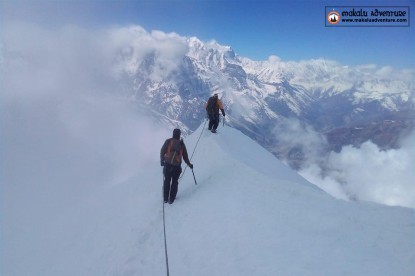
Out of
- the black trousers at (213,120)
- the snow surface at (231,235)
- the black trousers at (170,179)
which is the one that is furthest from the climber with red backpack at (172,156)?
the black trousers at (213,120)

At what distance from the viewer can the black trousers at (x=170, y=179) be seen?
616 inches

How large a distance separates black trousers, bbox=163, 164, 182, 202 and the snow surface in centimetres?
55

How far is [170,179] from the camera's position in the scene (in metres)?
15.9

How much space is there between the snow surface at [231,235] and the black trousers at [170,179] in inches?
21.8

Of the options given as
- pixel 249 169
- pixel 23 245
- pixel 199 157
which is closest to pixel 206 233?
pixel 249 169

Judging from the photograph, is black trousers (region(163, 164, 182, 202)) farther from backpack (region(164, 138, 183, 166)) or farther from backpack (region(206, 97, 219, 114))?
backpack (region(206, 97, 219, 114))

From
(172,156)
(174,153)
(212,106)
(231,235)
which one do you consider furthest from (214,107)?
(231,235)

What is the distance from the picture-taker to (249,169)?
16750mm

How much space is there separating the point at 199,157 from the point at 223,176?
20.0 feet

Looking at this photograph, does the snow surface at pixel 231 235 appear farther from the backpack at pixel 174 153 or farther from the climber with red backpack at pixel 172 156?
the backpack at pixel 174 153

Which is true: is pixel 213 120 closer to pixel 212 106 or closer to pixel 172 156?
pixel 212 106

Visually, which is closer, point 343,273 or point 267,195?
point 343,273

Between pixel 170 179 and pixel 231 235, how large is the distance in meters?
5.67

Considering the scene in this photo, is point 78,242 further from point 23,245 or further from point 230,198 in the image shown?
point 230,198
